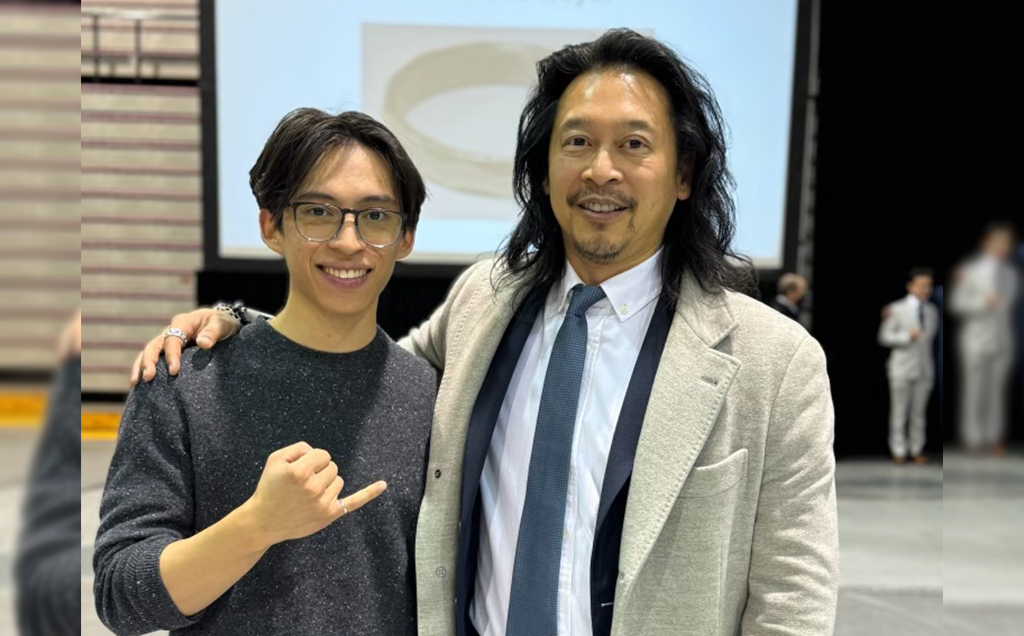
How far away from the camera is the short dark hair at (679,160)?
65.4 inches

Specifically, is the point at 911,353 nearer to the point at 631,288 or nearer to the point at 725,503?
the point at 631,288

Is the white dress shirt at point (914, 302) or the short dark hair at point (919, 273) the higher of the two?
the short dark hair at point (919, 273)

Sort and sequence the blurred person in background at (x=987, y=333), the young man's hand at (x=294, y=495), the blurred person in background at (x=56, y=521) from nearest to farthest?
the blurred person in background at (x=56, y=521) → the young man's hand at (x=294, y=495) → the blurred person in background at (x=987, y=333)

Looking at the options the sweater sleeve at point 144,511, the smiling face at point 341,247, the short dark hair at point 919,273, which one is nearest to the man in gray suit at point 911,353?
the short dark hair at point 919,273

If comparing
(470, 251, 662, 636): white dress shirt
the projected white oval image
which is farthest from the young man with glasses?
the projected white oval image

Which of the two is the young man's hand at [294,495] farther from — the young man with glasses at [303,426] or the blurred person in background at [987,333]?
the blurred person in background at [987,333]

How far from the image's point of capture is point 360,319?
5.03 feet

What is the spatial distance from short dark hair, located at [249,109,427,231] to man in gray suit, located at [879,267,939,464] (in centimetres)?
766

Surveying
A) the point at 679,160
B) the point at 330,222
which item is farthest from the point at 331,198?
the point at 679,160

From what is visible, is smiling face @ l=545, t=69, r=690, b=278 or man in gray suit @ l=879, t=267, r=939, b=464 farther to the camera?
man in gray suit @ l=879, t=267, r=939, b=464

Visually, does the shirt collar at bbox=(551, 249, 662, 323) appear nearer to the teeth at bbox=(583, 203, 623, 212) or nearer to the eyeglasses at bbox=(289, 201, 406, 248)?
the teeth at bbox=(583, 203, 623, 212)

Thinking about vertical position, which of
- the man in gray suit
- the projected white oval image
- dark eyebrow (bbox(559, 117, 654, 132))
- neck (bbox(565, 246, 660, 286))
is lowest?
the man in gray suit

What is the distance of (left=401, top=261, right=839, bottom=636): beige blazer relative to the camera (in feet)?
4.81

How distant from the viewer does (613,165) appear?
5.27 ft
